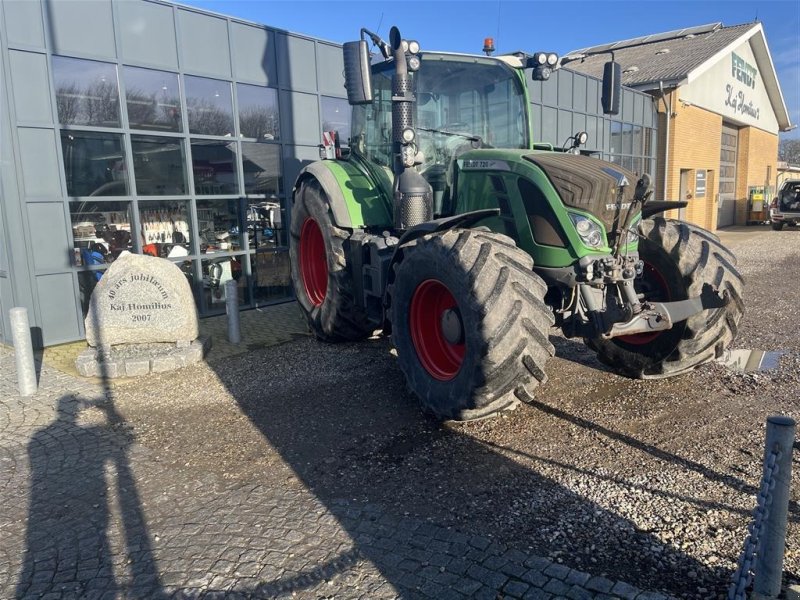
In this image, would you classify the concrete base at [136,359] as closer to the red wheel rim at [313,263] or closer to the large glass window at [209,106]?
the red wheel rim at [313,263]

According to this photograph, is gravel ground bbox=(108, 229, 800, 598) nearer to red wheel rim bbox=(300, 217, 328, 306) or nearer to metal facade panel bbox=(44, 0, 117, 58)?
red wheel rim bbox=(300, 217, 328, 306)

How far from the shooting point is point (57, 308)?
7367 mm

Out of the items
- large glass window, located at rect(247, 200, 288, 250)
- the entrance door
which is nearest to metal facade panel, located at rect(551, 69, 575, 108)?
large glass window, located at rect(247, 200, 288, 250)

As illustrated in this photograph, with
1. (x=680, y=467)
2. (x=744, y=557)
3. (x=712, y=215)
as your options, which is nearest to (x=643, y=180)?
(x=680, y=467)

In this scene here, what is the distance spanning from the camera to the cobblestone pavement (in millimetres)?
2854

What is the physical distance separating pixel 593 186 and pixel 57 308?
608 centimetres

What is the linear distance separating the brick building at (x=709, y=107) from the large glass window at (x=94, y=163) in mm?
14475

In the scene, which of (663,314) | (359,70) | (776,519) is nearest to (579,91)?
(359,70)

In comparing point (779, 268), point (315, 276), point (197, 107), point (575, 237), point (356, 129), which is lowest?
point (779, 268)

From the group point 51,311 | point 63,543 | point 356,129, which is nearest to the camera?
point 63,543

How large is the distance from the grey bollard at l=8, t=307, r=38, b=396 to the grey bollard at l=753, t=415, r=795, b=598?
5.67 meters

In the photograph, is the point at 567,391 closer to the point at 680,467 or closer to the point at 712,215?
the point at 680,467

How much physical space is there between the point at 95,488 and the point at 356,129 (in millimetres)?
4328

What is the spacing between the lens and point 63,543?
329cm
